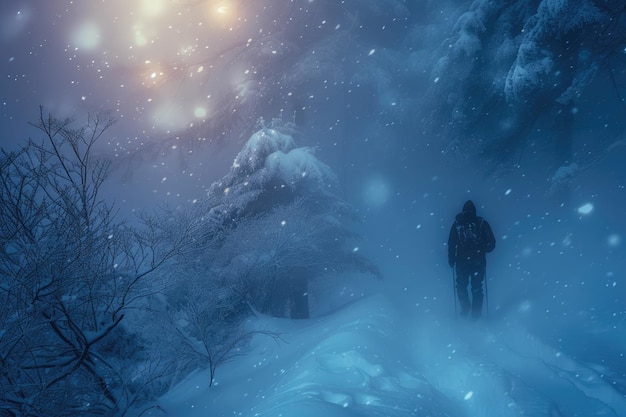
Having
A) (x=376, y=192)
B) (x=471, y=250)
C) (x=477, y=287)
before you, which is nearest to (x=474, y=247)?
(x=471, y=250)

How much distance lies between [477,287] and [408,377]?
3327 millimetres

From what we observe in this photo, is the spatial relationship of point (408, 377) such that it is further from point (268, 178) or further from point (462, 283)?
point (268, 178)

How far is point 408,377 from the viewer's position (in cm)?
467

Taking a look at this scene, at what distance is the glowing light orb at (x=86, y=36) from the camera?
1029 inches

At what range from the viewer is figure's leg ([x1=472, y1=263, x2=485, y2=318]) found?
729 cm

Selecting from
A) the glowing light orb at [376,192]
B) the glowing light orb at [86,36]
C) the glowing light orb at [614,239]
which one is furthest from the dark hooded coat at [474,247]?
the glowing light orb at [86,36]

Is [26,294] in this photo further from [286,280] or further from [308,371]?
[286,280]

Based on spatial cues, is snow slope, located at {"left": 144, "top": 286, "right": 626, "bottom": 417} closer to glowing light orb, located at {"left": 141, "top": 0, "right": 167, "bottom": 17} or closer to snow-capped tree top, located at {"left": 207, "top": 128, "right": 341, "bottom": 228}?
snow-capped tree top, located at {"left": 207, "top": 128, "right": 341, "bottom": 228}

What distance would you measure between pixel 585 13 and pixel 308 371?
9.60 meters

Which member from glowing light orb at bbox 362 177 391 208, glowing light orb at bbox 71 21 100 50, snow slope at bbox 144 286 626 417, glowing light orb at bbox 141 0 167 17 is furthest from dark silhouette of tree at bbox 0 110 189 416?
glowing light orb at bbox 71 21 100 50

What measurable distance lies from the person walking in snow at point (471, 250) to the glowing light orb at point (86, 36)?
28181mm

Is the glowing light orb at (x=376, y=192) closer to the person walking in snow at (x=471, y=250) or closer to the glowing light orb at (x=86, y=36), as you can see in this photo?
the person walking in snow at (x=471, y=250)

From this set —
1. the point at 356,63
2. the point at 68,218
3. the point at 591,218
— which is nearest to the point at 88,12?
the point at 356,63

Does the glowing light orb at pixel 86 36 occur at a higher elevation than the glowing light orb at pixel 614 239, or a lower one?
higher
